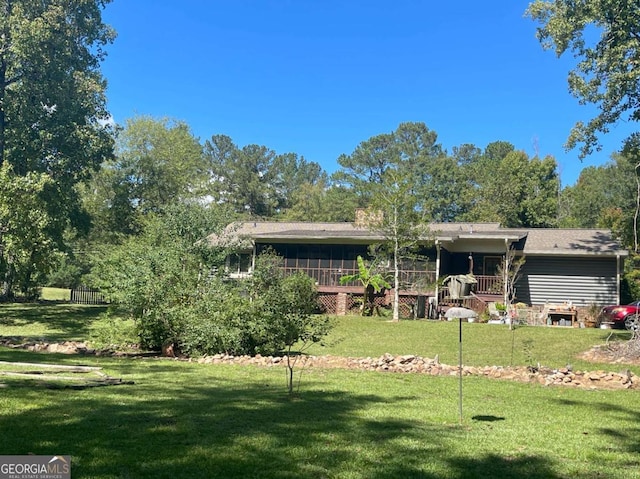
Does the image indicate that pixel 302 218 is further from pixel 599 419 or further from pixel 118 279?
pixel 599 419

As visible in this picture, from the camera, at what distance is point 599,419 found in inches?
279

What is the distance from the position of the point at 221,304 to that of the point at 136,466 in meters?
8.74

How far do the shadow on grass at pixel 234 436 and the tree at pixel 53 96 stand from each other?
58.3 ft

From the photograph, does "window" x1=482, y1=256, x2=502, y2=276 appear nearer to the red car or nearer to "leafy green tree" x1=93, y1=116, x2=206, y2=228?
the red car

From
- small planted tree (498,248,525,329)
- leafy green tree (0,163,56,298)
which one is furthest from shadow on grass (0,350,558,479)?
small planted tree (498,248,525,329)

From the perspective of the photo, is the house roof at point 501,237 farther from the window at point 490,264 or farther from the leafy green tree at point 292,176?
the leafy green tree at point 292,176

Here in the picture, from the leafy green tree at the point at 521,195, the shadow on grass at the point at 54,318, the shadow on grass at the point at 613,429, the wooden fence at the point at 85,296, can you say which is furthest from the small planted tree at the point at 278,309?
the leafy green tree at the point at 521,195

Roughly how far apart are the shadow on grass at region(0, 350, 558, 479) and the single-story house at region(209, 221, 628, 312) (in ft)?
49.8

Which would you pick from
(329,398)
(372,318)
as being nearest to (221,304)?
(329,398)

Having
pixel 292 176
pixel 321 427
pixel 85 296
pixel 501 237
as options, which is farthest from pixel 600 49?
pixel 292 176

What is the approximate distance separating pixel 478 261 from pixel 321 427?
22.6 meters

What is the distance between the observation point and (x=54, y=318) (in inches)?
877

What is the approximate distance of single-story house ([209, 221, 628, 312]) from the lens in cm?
2434

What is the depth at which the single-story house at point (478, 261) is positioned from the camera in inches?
958
